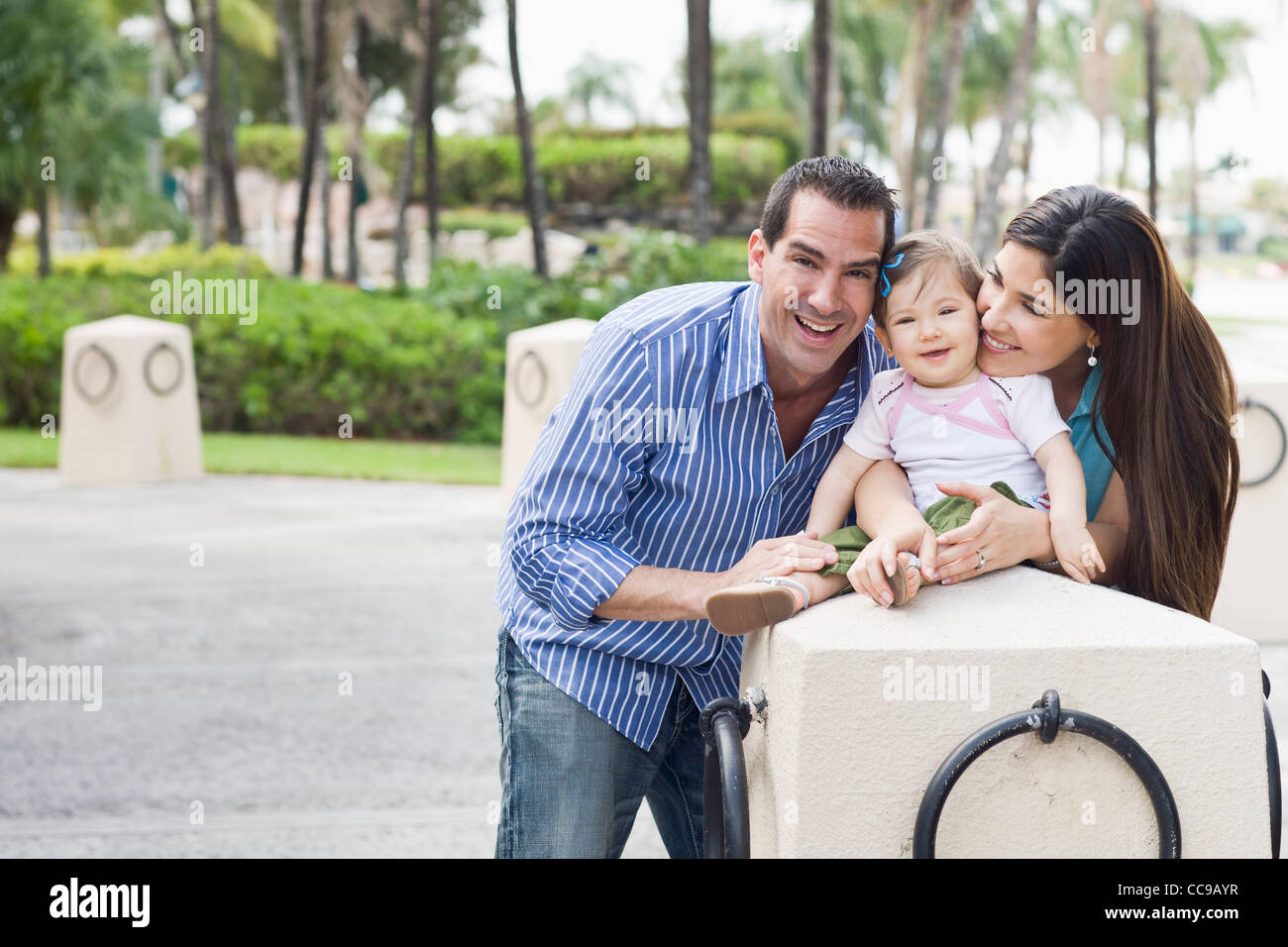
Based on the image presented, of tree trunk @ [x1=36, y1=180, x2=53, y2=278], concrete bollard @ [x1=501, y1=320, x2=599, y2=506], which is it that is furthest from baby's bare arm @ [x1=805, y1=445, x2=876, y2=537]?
tree trunk @ [x1=36, y1=180, x2=53, y2=278]

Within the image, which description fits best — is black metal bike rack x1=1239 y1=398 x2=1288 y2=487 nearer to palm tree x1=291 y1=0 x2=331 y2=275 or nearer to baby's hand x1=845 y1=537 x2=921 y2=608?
baby's hand x1=845 y1=537 x2=921 y2=608

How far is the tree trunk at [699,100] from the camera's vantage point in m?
16.0

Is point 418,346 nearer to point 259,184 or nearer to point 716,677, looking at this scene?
point 716,677

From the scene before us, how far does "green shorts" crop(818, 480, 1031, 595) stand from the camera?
7.14ft

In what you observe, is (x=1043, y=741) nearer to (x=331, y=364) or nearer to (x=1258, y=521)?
(x=1258, y=521)

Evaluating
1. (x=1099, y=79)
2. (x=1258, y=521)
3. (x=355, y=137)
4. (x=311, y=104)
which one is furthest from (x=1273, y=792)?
(x=1099, y=79)

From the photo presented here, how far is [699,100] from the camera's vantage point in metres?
16.2

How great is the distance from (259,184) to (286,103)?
36.4ft

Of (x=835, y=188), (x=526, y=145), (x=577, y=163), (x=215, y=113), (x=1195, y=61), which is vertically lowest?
(x=835, y=188)

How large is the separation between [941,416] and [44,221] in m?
21.8

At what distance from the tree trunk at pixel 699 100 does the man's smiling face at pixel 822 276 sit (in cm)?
1407

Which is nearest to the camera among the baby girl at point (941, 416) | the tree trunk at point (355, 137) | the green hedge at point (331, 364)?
the baby girl at point (941, 416)

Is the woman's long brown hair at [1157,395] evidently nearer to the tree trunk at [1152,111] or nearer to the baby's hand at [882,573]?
the baby's hand at [882,573]

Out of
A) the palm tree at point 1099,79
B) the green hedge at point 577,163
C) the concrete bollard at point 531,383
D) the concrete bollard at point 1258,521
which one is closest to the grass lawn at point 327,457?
the concrete bollard at point 531,383
